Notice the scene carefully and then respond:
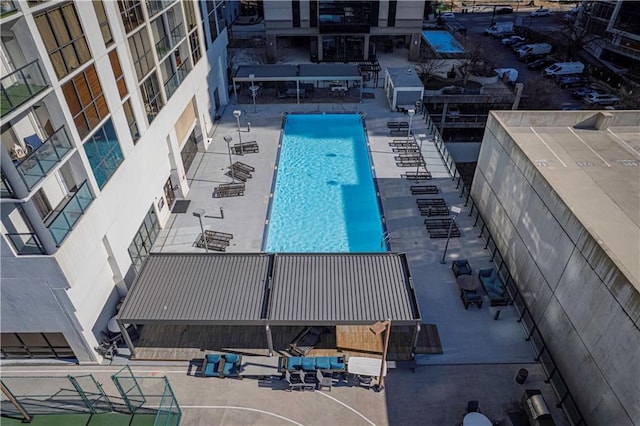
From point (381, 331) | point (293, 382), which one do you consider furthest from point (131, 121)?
point (381, 331)

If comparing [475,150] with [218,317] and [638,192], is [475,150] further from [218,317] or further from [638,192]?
[218,317]

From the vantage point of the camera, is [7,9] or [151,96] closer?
[7,9]

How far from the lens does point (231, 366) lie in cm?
1573

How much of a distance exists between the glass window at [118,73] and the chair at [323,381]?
46.0 ft

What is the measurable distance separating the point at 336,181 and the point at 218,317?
46.3 ft

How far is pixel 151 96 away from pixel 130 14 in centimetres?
386

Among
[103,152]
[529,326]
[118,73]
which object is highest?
[118,73]

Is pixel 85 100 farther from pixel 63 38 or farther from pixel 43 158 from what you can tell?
pixel 43 158

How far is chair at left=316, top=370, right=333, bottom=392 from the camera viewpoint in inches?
597

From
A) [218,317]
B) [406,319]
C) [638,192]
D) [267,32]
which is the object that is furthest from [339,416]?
[267,32]

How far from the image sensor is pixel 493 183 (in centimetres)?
2148

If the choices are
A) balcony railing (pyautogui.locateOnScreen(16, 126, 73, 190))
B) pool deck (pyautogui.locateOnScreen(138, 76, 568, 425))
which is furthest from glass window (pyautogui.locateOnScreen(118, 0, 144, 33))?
pool deck (pyautogui.locateOnScreen(138, 76, 568, 425))

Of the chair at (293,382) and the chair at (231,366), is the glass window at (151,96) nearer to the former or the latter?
the chair at (231,366)

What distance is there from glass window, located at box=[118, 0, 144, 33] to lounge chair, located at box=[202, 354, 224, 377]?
570 inches
